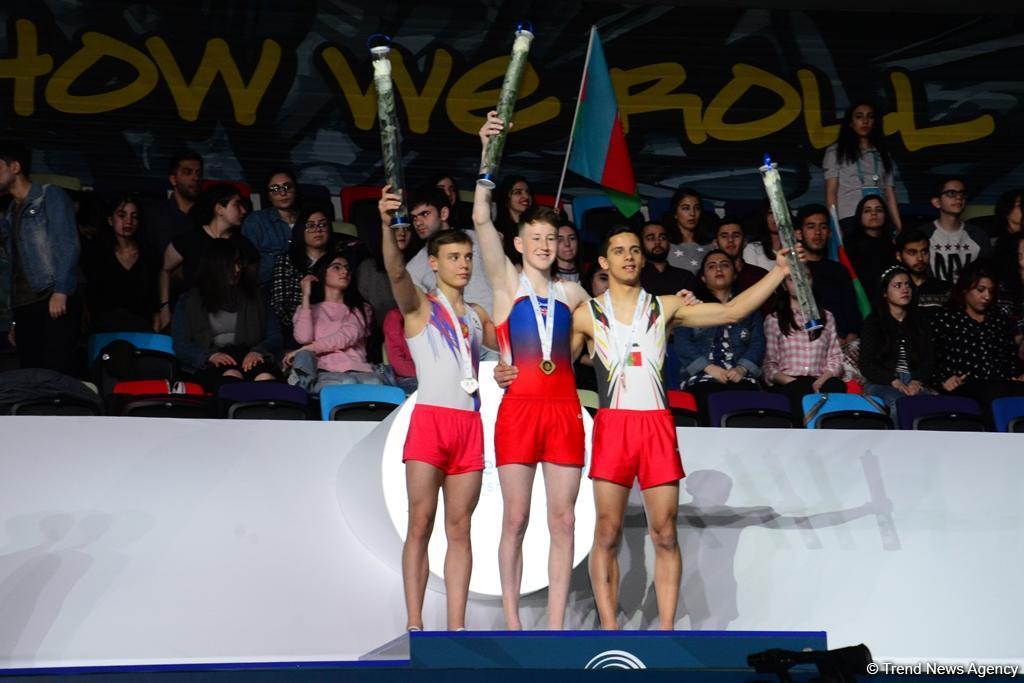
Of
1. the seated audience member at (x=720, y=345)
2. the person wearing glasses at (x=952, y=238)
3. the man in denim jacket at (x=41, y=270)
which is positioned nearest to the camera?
the man in denim jacket at (x=41, y=270)

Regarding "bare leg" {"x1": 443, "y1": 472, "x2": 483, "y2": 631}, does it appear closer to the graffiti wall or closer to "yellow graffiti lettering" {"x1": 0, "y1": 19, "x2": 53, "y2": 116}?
the graffiti wall

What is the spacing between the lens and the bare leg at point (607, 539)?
5.18m

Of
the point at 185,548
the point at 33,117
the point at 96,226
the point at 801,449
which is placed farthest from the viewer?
the point at 33,117

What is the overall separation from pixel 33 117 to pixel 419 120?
2.54m

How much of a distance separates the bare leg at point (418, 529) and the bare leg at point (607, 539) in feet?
1.86

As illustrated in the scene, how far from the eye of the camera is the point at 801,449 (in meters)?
5.98

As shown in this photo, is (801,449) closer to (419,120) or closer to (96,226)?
(96,226)

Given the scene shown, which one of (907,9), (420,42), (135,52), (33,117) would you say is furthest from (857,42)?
(33,117)

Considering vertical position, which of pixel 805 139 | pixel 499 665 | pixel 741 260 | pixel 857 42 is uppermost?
pixel 857 42

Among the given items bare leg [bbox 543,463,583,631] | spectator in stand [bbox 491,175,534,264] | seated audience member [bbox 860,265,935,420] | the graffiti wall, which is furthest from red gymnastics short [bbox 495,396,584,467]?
the graffiti wall

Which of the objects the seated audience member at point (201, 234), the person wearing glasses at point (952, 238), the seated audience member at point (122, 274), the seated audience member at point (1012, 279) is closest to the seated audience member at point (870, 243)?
the person wearing glasses at point (952, 238)

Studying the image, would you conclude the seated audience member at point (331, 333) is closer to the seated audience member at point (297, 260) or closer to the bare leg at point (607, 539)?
the seated audience member at point (297, 260)

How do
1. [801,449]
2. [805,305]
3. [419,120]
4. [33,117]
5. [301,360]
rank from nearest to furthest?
[805,305], [801,449], [301,360], [33,117], [419,120]

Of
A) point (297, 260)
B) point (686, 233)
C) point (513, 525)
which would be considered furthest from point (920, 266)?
point (513, 525)
